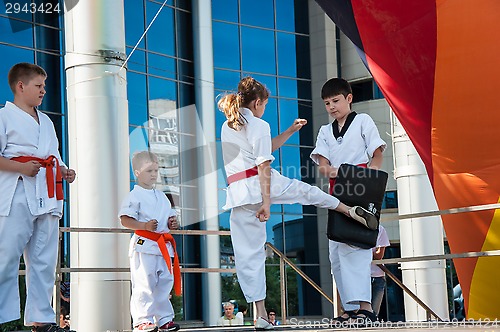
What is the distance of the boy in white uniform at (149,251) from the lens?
6598 millimetres

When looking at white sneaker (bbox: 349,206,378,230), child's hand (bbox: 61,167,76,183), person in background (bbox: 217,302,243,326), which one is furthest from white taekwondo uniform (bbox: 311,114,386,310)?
person in background (bbox: 217,302,243,326)

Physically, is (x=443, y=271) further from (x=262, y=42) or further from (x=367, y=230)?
(x=262, y=42)

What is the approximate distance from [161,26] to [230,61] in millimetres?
3041

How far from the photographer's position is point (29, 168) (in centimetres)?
521

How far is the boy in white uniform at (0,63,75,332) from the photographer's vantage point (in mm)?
5207

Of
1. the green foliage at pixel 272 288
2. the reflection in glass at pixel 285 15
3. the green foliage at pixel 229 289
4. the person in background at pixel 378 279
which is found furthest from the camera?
the reflection in glass at pixel 285 15

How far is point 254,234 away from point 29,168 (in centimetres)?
190

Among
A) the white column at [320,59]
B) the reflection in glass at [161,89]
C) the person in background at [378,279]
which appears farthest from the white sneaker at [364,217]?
the white column at [320,59]

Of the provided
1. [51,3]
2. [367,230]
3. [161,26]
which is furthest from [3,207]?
[161,26]

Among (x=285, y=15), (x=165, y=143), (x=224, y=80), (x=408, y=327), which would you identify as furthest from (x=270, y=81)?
(x=408, y=327)

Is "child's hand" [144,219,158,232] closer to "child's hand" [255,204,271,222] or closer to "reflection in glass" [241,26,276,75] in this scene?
"child's hand" [255,204,271,222]

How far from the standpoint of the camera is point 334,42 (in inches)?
1128

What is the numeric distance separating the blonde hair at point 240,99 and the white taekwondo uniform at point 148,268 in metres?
1.06

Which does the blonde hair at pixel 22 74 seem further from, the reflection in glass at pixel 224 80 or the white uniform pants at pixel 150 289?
the reflection in glass at pixel 224 80
